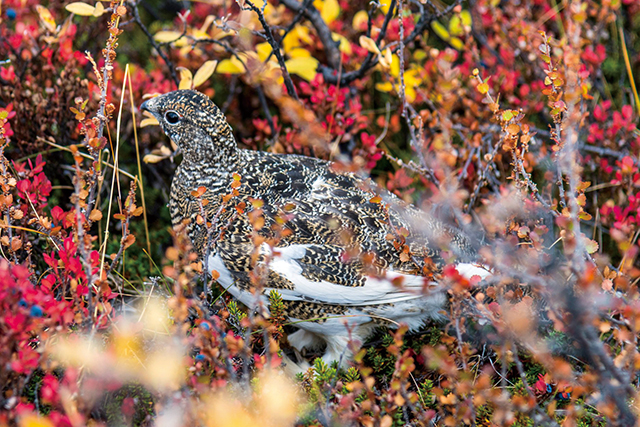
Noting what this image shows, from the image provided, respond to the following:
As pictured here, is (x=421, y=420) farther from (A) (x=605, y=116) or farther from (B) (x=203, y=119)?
(A) (x=605, y=116)

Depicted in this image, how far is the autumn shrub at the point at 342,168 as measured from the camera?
1636 mm

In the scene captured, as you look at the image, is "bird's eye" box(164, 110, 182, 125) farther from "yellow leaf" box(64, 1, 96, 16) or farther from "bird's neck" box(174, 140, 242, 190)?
"yellow leaf" box(64, 1, 96, 16)

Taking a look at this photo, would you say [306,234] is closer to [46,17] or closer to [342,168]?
[342,168]

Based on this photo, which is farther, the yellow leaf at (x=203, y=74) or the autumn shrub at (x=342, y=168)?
the yellow leaf at (x=203, y=74)

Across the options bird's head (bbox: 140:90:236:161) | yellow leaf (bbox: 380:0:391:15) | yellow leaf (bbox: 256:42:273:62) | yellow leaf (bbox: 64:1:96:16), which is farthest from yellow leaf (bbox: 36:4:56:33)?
yellow leaf (bbox: 380:0:391:15)

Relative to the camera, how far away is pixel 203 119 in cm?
248

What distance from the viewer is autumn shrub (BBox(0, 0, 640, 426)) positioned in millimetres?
1636

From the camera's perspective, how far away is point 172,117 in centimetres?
253

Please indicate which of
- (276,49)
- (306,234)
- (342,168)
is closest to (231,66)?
(276,49)

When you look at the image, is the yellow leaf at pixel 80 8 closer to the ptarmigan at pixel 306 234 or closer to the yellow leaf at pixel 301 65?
the ptarmigan at pixel 306 234

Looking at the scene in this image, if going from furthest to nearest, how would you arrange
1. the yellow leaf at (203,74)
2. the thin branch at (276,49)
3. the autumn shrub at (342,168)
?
the yellow leaf at (203,74) → the thin branch at (276,49) → the autumn shrub at (342,168)

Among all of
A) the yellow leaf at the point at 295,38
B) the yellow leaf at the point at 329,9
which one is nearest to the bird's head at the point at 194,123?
the yellow leaf at the point at 295,38

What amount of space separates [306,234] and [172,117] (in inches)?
31.9

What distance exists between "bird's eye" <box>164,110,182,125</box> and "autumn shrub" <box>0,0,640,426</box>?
319 mm
